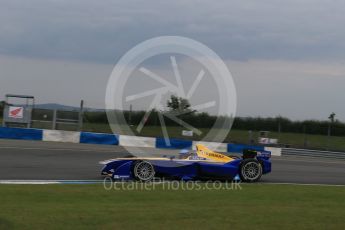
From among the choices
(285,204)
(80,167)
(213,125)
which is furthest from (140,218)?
(213,125)

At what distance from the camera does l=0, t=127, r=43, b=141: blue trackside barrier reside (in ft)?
79.4

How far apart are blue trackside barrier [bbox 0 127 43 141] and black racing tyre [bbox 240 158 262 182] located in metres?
13.8

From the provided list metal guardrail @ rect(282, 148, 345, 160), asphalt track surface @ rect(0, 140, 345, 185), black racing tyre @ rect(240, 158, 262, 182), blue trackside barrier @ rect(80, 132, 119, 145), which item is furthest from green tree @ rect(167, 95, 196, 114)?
black racing tyre @ rect(240, 158, 262, 182)

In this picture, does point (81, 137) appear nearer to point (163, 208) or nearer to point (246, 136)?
point (246, 136)

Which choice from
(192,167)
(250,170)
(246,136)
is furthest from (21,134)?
(250,170)

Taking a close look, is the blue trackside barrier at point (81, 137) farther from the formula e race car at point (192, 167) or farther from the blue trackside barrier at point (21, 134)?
the formula e race car at point (192, 167)

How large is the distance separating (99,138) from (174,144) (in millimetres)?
3460

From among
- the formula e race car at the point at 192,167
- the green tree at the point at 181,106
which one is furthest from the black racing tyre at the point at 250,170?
the green tree at the point at 181,106

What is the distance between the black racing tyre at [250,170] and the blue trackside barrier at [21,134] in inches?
543

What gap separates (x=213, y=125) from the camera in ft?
94.4

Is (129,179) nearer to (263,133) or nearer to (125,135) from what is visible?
(125,135)

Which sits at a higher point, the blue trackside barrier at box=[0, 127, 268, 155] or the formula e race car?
the blue trackside barrier at box=[0, 127, 268, 155]

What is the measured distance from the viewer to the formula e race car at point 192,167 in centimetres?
1160

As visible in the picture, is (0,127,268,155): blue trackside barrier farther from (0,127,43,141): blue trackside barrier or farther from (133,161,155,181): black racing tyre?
(133,161,155,181): black racing tyre
